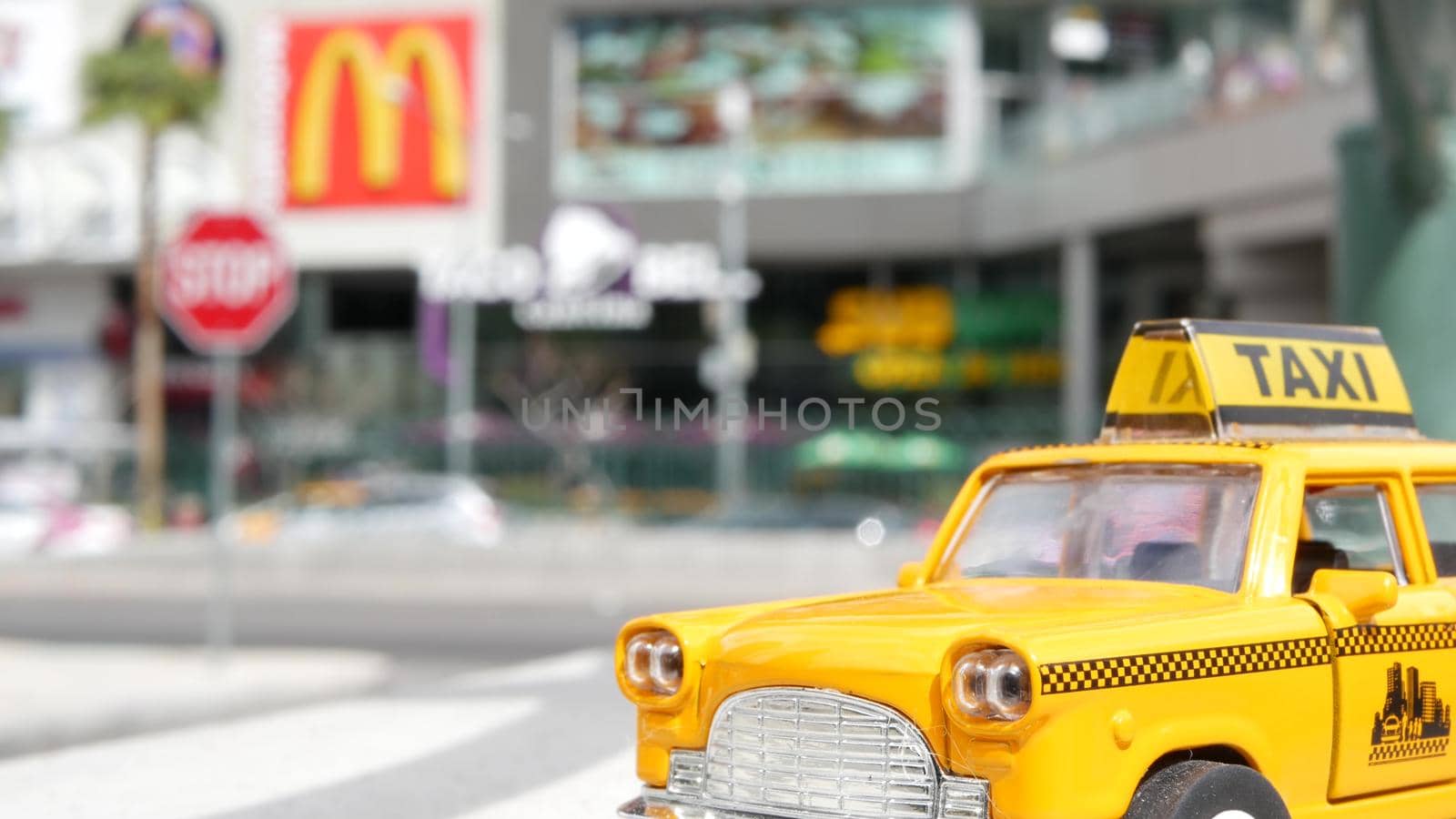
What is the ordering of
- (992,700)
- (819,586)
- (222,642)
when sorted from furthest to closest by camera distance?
(819,586) < (222,642) < (992,700)

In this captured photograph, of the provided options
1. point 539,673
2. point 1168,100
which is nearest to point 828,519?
point 1168,100

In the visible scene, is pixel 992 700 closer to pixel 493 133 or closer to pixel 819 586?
pixel 819 586

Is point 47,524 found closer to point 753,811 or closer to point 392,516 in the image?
point 392,516

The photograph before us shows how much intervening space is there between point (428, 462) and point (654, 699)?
1669 inches

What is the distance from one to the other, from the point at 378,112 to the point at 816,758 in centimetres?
4198

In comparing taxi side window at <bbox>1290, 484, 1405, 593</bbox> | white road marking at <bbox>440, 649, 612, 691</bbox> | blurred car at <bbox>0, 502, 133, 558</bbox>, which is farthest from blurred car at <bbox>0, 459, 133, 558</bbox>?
taxi side window at <bbox>1290, 484, 1405, 593</bbox>

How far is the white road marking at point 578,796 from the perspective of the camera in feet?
26.8

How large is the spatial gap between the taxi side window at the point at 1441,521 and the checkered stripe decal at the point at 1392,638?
1.14 ft

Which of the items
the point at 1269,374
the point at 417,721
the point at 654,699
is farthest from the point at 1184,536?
the point at 417,721

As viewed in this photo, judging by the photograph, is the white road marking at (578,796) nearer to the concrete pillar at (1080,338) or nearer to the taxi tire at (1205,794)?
the taxi tire at (1205,794)

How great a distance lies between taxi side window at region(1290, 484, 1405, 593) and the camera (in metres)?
6.53

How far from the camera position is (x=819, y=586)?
25641 mm

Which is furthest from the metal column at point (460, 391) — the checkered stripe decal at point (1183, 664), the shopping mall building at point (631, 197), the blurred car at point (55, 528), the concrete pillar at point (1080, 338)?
the checkered stripe decal at point (1183, 664)

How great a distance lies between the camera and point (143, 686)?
1391 centimetres
